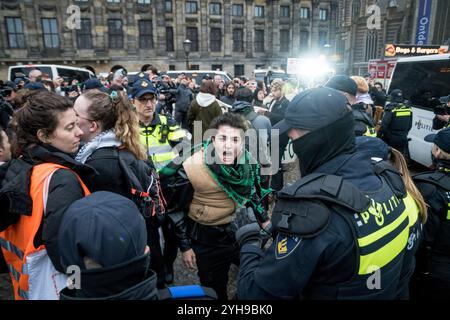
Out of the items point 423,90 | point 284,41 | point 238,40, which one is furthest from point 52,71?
point 284,41

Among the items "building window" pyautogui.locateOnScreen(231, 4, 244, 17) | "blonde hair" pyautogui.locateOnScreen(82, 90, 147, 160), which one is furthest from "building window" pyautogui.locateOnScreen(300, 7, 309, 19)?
"blonde hair" pyautogui.locateOnScreen(82, 90, 147, 160)

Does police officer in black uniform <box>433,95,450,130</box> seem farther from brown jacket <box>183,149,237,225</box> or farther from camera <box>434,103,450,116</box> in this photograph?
brown jacket <box>183,149,237,225</box>

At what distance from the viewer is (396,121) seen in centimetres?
631

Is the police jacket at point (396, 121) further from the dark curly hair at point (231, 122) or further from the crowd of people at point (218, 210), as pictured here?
the dark curly hair at point (231, 122)

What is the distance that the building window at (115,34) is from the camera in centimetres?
3153

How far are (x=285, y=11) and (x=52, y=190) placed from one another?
138 feet

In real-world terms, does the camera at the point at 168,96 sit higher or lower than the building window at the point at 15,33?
lower

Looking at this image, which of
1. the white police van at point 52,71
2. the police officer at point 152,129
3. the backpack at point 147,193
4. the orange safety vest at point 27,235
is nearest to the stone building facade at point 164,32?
the white police van at point 52,71

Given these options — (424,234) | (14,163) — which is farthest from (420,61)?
(14,163)

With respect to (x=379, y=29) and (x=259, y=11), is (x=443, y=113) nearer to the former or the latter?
(x=379, y=29)

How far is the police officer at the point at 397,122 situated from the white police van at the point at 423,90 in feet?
2.85
